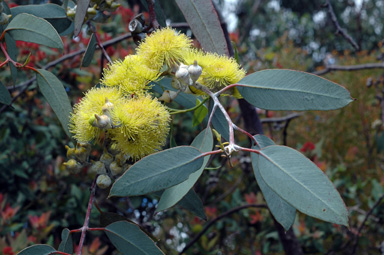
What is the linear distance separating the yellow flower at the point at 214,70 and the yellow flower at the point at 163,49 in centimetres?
2

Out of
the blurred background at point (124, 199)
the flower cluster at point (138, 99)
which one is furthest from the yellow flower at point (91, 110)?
the blurred background at point (124, 199)

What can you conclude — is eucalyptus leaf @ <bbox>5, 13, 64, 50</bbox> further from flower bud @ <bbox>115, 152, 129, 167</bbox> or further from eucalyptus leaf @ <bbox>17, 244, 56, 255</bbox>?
eucalyptus leaf @ <bbox>17, 244, 56, 255</bbox>

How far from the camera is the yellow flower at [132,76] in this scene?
2.32ft

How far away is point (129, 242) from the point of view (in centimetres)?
69

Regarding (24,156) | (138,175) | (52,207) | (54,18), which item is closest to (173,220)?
(52,207)

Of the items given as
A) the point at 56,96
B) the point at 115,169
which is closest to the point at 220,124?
the point at 115,169

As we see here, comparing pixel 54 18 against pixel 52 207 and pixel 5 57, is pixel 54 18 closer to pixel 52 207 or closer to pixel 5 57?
pixel 5 57

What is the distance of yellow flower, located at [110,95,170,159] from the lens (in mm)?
660

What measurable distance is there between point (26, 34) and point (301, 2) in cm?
1030

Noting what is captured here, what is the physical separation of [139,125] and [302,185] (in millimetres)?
306

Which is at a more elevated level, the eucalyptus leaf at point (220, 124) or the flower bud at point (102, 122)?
the flower bud at point (102, 122)

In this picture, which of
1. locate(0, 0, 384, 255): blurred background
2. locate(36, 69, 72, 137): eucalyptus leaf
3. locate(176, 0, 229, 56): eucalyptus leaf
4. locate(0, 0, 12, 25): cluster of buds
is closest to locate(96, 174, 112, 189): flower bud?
locate(36, 69, 72, 137): eucalyptus leaf

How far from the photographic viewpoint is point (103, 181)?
71cm

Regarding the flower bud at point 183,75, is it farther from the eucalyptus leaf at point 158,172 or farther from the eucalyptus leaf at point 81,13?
the eucalyptus leaf at point 81,13
